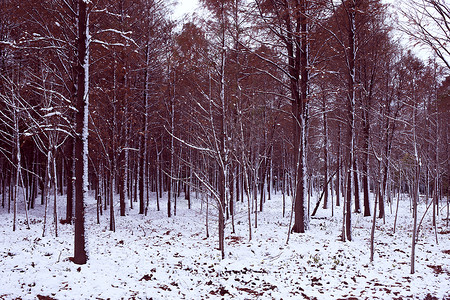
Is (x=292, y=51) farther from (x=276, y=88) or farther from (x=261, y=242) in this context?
(x=261, y=242)

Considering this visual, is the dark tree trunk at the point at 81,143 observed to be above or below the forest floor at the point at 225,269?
above

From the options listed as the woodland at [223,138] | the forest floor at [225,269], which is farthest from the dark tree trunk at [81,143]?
the forest floor at [225,269]

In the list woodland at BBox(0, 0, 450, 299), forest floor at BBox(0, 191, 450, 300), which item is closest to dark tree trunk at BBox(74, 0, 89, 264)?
woodland at BBox(0, 0, 450, 299)

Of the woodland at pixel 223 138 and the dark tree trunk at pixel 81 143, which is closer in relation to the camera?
the woodland at pixel 223 138

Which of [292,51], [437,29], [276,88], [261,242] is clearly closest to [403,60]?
[276,88]

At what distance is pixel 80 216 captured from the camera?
7320mm

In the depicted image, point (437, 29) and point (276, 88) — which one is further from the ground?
point (276, 88)

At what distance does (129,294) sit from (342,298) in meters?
4.46

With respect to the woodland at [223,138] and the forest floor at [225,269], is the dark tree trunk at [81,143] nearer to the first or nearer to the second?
the woodland at [223,138]

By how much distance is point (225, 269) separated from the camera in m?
7.51

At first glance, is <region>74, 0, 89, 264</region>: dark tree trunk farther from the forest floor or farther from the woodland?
the forest floor

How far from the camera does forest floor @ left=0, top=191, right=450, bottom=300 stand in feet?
19.8

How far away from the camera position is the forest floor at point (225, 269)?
6035 mm

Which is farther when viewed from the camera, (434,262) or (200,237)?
(200,237)
